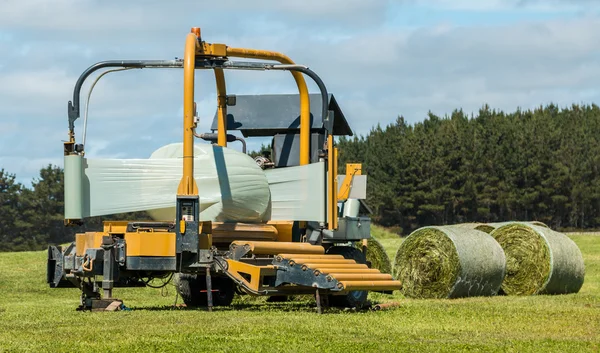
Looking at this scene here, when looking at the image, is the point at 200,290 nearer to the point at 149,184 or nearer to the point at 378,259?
the point at 149,184

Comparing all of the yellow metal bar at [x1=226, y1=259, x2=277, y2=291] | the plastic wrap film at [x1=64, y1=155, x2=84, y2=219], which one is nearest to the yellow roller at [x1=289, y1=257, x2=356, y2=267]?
the yellow metal bar at [x1=226, y1=259, x2=277, y2=291]

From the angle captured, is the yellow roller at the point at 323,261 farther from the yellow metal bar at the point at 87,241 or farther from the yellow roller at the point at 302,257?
the yellow metal bar at the point at 87,241

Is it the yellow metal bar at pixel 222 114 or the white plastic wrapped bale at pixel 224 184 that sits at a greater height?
the yellow metal bar at pixel 222 114

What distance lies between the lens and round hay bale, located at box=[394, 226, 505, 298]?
2188cm

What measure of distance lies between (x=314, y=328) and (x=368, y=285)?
Answer: 3.07 meters

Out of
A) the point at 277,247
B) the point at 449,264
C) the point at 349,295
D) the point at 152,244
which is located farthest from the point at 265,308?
the point at 449,264

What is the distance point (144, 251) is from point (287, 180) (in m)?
2.86

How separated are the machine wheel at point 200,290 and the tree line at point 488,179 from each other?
73712 mm

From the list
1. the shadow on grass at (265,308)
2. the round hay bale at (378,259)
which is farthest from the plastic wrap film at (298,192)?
the round hay bale at (378,259)

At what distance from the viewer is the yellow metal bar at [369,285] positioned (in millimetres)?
16312

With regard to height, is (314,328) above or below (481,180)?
below

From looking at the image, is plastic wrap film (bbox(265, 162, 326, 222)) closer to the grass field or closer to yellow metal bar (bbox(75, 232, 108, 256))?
the grass field

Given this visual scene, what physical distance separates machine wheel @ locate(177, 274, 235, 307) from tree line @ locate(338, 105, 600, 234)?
242ft

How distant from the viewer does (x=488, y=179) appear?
94.5 m
